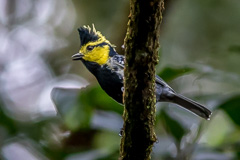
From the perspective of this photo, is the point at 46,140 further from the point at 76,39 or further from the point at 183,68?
the point at 76,39

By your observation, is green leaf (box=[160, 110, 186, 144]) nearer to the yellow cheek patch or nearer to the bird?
the bird

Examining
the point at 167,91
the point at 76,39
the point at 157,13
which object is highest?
the point at 76,39

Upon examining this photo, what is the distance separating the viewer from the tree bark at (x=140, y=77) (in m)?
2.16

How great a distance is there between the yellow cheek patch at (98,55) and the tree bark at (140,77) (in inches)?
55.6

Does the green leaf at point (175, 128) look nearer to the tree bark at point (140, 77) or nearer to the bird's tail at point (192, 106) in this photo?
the bird's tail at point (192, 106)

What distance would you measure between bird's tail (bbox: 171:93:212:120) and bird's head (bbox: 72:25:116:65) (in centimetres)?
67

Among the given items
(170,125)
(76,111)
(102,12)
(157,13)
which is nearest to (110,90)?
(76,111)

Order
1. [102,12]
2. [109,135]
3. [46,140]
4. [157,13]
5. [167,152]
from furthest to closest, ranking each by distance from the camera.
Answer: [102,12], [46,140], [109,135], [167,152], [157,13]

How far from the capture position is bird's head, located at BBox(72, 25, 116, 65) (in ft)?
13.0

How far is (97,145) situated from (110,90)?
1.79ft

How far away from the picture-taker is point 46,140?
4.29m

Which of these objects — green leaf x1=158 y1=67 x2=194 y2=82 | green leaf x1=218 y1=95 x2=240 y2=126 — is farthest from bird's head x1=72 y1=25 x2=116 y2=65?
green leaf x1=218 y1=95 x2=240 y2=126

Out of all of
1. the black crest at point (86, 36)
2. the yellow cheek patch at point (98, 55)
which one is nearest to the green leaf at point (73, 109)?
the yellow cheek patch at point (98, 55)

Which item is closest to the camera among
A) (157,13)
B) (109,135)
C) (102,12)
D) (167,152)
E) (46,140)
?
(157,13)
